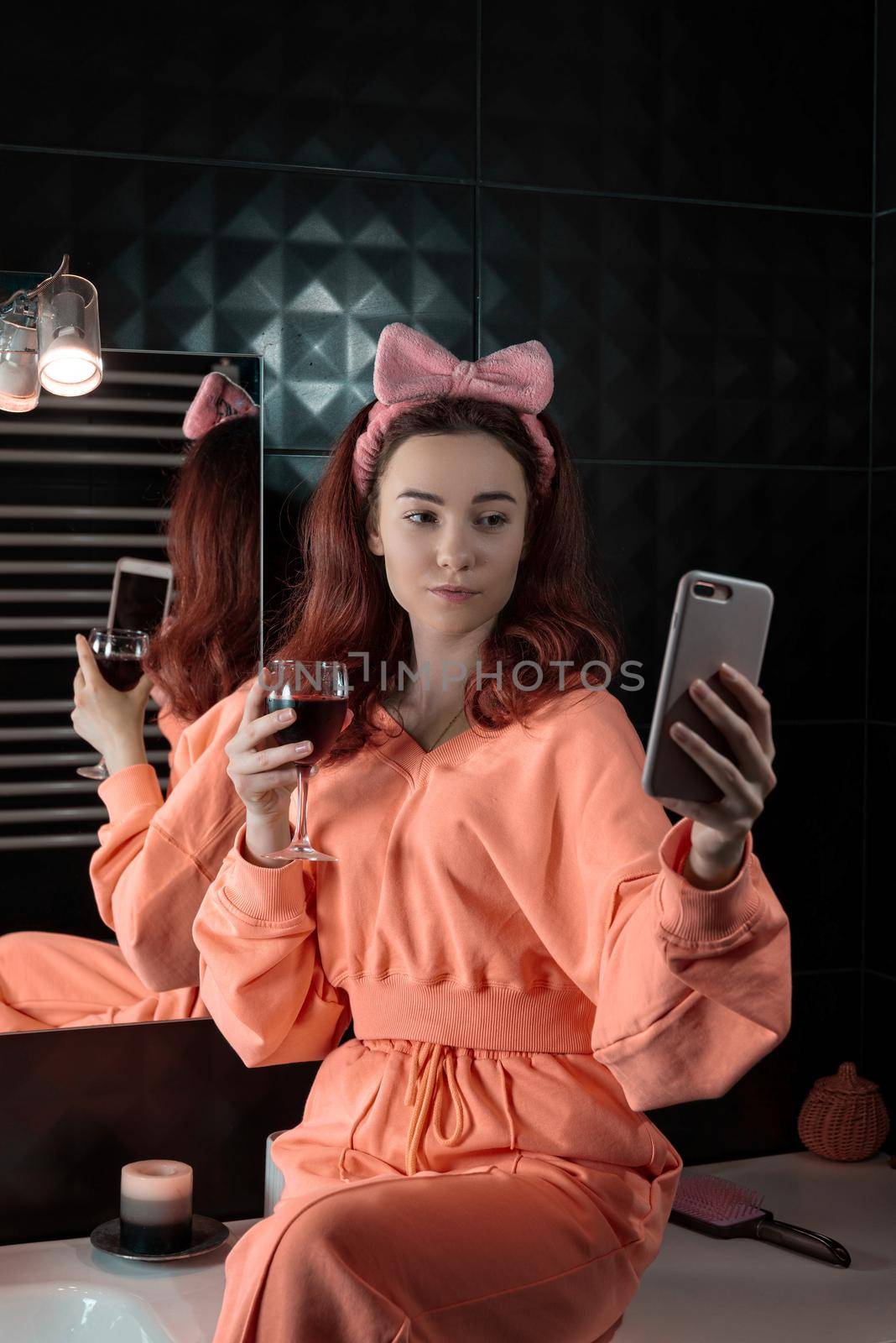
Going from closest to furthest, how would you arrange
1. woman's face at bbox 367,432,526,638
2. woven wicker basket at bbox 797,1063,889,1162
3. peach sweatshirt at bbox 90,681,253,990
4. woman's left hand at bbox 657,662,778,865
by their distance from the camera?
woman's left hand at bbox 657,662,778,865 → woman's face at bbox 367,432,526,638 → peach sweatshirt at bbox 90,681,253,990 → woven wicker basket at bbox 797,1063,889,1162

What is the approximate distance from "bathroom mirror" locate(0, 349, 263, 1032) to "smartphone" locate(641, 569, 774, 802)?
1.13 meters

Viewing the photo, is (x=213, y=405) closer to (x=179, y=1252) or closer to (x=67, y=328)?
(x=67, y=328)

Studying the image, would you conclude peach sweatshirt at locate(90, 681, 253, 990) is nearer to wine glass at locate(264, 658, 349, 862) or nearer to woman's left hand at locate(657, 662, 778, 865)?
wine glass at locate(264, 658, 349, 862)

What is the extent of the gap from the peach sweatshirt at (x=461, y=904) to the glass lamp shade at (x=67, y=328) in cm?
Answer: 70

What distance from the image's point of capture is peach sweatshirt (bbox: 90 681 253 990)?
A: 208 centimetres

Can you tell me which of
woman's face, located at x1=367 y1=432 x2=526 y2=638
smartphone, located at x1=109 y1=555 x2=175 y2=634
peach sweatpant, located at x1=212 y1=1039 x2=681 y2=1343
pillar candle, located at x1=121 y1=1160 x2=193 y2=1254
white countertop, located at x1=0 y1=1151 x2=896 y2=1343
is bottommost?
white countertop, located at x1=0 y1=1151 x2=896 y2=1343

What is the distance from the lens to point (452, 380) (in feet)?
6.17

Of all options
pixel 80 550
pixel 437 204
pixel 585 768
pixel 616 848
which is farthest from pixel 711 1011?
pixel 437 204

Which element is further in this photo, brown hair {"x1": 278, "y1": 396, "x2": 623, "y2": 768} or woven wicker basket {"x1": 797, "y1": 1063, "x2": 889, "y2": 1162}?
woven wicker basket {"x1": 797, "y1": 1063, "x2": 889, "y2": 1162}

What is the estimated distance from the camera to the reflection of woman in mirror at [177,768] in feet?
6.86

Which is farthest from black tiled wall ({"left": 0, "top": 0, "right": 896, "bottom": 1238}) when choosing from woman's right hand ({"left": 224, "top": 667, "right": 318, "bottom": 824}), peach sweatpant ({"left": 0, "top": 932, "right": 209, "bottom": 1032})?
woman's right hand ({"left": 224, "top": 667, "right": 318, "bottom": 824})

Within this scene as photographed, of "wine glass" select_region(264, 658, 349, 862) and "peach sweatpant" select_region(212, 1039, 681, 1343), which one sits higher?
"wine glass" select_region(264, 658, 349, 862)

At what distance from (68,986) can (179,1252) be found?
0.43 meters

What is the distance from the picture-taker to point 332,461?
198 centimetres
